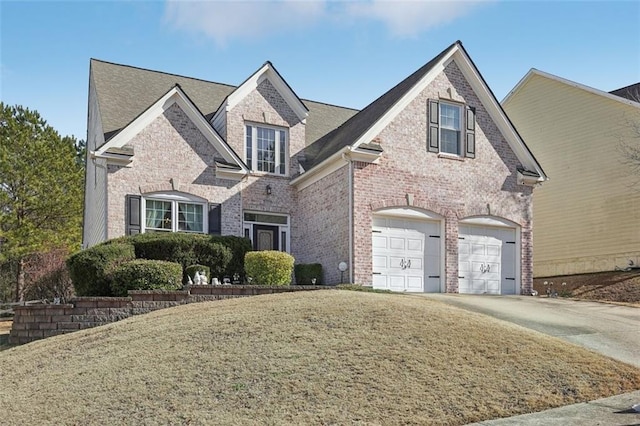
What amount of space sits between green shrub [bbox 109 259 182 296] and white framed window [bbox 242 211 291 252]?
6210mm

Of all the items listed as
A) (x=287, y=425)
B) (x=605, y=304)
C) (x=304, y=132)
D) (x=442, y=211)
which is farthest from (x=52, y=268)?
(x=287, y=425)

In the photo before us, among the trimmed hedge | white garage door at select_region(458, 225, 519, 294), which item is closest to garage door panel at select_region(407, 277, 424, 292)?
white garage door at select_region(458, 225, 519, 294)

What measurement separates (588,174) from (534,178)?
5.00 m

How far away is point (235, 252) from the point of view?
18.6 meters

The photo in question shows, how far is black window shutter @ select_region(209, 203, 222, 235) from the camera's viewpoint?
19906mm

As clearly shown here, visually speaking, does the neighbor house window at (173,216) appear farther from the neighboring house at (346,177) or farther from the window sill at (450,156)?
the window sill at (450,156)

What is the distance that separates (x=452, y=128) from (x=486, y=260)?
14.4ft

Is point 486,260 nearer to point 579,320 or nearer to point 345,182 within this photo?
point 345,182

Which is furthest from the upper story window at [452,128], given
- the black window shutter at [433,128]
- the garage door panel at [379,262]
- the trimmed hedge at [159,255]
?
the trimmed hedge at [159,255]

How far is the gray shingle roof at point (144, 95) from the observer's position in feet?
70.2

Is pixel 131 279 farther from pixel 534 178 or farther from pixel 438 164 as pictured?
pixel 534 178

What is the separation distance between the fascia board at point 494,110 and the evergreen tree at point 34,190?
19625 mm

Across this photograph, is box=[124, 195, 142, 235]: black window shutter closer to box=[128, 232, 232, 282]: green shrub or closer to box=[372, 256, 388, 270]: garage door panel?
box=[128, 232, 232, 282]: green shrub

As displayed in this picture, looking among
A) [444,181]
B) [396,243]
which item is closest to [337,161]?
[396,243]
